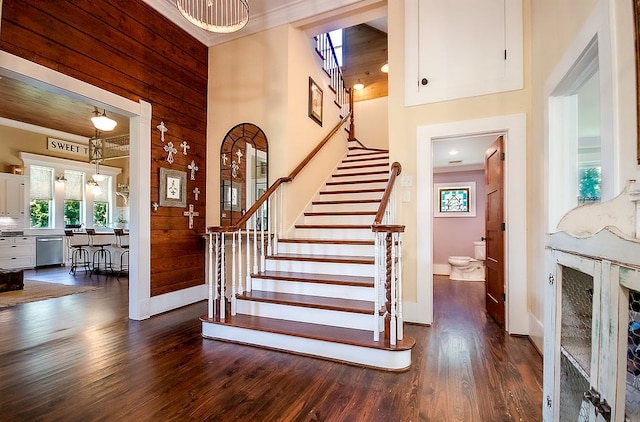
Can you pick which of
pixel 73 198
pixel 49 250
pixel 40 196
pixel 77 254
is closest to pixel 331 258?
pixel 77 254

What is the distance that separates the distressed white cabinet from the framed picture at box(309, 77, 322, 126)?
3987 millimetres

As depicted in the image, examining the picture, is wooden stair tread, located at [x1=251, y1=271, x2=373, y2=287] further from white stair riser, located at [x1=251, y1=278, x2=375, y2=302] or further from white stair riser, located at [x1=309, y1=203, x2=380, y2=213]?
white stair riser, located at [x1=309, y1=203, x2=380, y2=213]

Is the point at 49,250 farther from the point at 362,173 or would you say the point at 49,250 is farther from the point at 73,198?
the point at 362,173

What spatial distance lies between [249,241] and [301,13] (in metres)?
2.99

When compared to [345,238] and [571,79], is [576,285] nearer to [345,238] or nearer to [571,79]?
[571,79]

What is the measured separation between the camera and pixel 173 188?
3797mm

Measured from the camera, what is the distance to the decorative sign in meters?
7.26

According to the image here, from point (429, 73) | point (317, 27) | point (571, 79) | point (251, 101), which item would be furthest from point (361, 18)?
point (571, 79)

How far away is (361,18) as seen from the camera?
158 inches

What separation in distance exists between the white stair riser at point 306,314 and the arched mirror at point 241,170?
5.04 ft

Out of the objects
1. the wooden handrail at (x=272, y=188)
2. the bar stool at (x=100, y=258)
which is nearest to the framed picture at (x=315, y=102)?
the wooden handrail at (x=272, y=188)

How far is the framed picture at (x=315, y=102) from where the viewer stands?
4645 mm

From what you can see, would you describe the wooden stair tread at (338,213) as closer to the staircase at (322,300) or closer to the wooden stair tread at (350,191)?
the staircase at (322,300)

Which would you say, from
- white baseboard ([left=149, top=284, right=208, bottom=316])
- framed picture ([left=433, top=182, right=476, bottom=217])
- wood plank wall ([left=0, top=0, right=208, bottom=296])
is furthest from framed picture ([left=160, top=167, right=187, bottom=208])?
framed picture ([left=433, top=182, right=476, bottom=217])
